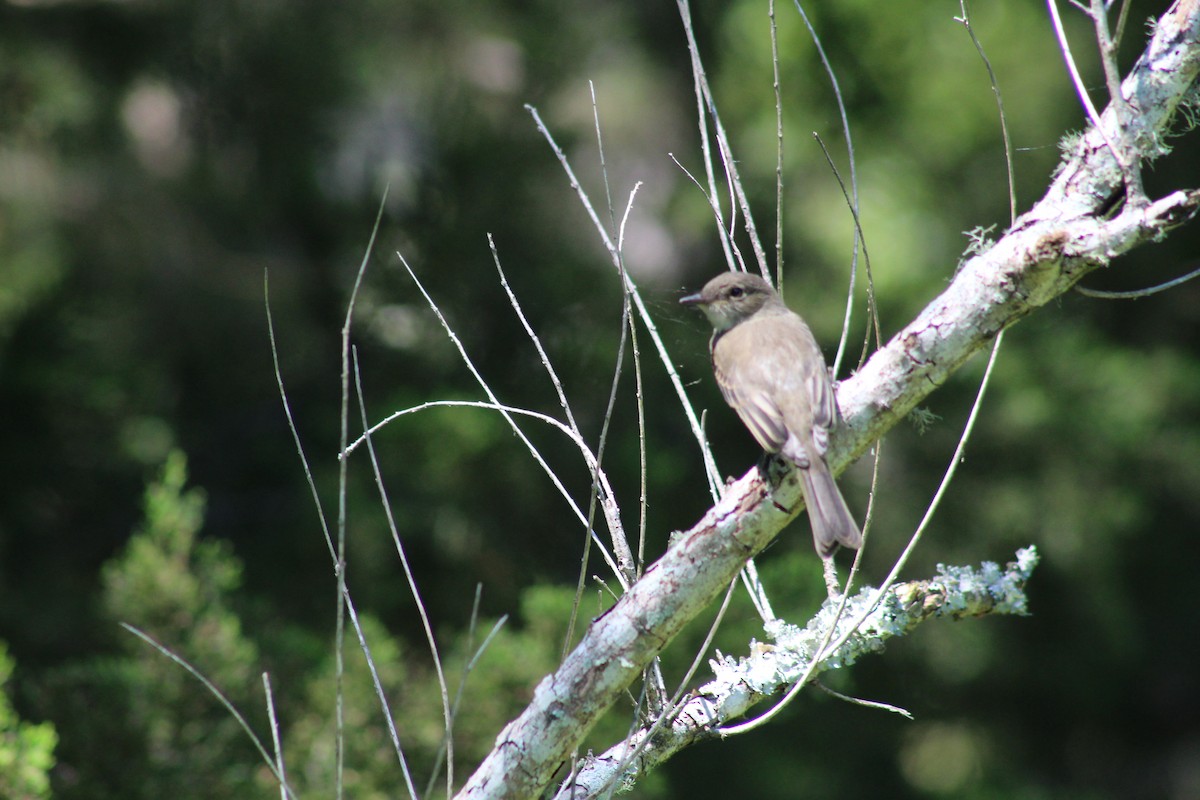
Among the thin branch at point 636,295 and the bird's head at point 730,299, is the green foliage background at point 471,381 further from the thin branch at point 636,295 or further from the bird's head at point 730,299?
the thin branch at point 636,295

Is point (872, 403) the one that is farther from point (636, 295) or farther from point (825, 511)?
point (636, 295)

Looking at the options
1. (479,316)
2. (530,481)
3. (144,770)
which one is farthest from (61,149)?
(144,770)

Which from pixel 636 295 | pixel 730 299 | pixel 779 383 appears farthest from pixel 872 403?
pixel 730 299

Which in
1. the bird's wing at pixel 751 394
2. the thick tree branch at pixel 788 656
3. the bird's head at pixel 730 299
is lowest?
the thick tree branch at pixel 788 656

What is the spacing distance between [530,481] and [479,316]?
0.75 metres

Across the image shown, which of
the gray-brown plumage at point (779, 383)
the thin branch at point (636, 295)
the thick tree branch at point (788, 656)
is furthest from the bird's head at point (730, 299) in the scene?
the thick tree branch at point (788, 656)

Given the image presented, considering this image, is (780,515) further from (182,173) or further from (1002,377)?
(182,173)

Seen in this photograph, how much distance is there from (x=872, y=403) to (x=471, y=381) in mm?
3216

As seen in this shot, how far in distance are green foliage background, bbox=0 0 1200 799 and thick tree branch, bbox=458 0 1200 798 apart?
1994 mm

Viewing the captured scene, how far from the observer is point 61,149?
226 inches

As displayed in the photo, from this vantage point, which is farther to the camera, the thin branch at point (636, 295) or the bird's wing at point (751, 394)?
the bird's wing at point (751, 394)

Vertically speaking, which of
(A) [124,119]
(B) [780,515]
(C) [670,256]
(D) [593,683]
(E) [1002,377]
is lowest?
(D) [593,683]

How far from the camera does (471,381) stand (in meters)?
5.03

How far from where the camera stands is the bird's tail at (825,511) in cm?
216
